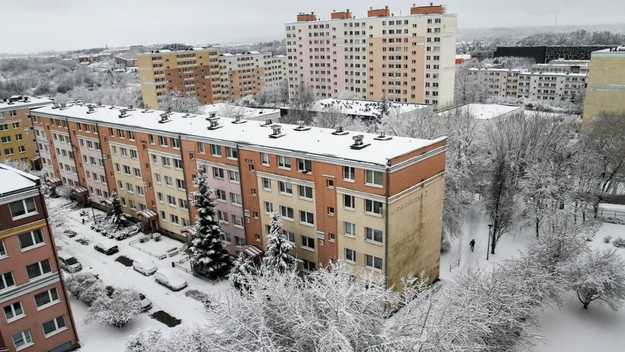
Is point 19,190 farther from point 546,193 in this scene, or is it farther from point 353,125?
point 353,125

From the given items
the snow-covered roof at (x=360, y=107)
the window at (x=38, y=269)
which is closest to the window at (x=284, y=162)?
the window at (x=38, y=269)

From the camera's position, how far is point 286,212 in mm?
31797

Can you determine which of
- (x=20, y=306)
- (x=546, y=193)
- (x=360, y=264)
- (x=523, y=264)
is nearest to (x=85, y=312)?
(x=20, y=306)

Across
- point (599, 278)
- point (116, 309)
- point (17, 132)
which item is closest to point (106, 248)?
point (116, 309)

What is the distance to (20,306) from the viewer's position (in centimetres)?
2414

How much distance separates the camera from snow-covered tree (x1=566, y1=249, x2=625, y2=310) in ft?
87.2

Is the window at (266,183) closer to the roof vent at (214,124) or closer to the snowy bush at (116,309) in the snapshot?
the roof vent at (214,124)

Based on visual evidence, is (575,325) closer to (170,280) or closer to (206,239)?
(206,239)

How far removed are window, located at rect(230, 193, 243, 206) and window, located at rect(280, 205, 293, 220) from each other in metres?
4.29

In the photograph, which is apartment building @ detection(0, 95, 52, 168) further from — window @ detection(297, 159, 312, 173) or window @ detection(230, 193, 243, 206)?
window @ detection(297, 159, 312, 173)

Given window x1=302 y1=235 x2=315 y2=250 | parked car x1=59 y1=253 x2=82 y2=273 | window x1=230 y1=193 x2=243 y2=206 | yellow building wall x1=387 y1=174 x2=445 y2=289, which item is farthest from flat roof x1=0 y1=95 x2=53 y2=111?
yellow building wall x1=387 y1=174 x2=445 y2=289

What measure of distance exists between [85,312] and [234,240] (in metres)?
11.8

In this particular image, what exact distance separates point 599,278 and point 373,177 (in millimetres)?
15071

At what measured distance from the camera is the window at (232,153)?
1323 inches
